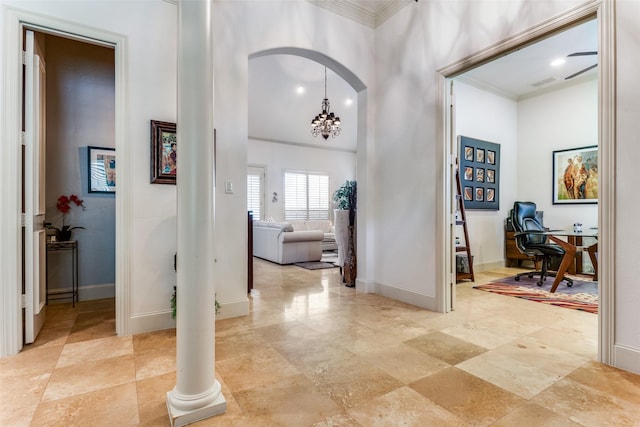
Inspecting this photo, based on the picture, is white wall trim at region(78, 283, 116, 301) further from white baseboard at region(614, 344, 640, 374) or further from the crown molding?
white baseboard at region(614, 344, 640, 374)

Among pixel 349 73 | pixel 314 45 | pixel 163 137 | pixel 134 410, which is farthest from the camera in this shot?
pixel 349 73

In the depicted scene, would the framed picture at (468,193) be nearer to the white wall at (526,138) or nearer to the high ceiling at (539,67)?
the white wall at (526,138)

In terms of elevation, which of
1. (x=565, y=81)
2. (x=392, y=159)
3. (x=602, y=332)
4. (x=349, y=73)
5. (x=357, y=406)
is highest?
(x=565, y=81)

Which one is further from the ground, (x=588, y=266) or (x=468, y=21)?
(x=468, y=21)

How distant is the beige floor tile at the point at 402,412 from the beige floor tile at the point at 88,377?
1.38 metres

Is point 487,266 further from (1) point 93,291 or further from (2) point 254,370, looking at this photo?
(1) point 93,291

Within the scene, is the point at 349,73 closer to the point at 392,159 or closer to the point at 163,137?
the point at 392,159

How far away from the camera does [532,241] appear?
4738 mm

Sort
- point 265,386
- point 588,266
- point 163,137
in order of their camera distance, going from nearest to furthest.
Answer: point 265,386
point 163,137
point 588,266

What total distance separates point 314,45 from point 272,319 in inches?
114

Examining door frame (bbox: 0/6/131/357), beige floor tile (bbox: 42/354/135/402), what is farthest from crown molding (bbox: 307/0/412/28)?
beige floor tile (bbox: 42/354/135/402)

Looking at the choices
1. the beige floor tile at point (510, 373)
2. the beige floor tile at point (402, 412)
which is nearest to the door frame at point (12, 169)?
the beige floor tile at point (402, 412)

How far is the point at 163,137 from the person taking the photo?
2818mm

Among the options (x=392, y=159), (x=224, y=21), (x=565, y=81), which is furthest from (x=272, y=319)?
(x=565, y=81)
